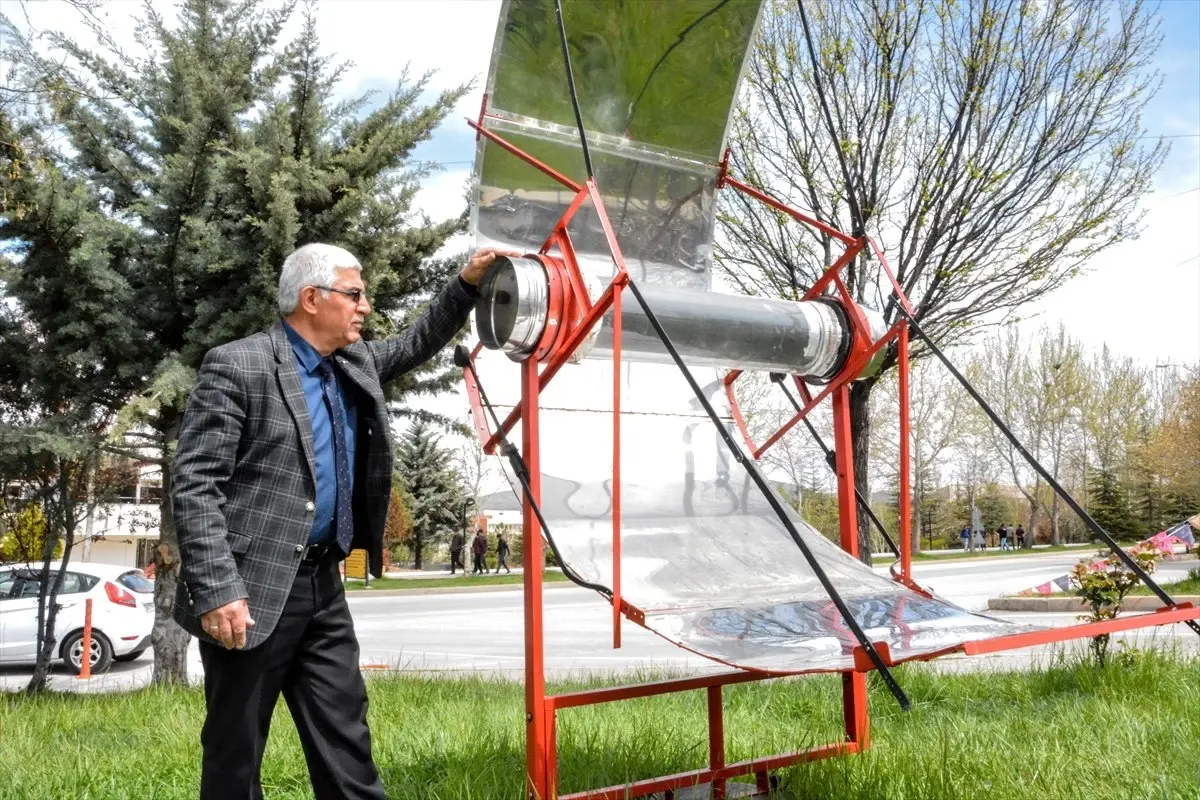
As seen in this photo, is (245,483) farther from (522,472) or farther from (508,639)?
(508,639)

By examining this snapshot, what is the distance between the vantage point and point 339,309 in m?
2.96

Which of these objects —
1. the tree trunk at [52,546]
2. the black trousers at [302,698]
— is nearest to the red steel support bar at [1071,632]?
the black trousers at [302,698]

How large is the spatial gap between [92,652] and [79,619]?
448mm

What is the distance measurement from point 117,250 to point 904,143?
22.0 feet

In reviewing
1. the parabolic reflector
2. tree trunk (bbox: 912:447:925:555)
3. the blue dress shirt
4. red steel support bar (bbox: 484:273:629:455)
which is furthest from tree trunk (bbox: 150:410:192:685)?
tree trunk (bbox: 912:447:925:555)

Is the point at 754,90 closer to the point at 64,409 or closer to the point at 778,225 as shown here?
the point at 778,225

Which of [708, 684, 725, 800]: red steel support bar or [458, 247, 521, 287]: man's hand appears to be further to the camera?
[708, 684, 725, 800]: red steel support bar

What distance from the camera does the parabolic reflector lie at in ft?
11.1

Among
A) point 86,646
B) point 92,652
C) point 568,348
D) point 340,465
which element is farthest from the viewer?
point 92,652

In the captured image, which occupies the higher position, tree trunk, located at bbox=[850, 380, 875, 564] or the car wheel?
tree trunk, located at bbox=[850, 380, 875, 564]

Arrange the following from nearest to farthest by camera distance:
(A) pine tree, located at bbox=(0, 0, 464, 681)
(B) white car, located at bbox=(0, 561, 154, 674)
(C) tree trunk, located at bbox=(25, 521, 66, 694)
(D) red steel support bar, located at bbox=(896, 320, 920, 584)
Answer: (D) red steel support bar, located at bbox=(896, 320, 920, 584) < (A) pine tree, located at bbox=(0, 0, 464, 681) < (C) tree trunk, located at bbox=(25, 521, 66, 694) < (B) white car, located at bbox=(0, 561, 154, 674)

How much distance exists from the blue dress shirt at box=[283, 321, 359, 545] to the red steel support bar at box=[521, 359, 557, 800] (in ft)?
1.73

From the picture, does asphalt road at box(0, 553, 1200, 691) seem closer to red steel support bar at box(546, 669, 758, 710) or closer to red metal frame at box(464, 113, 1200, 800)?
red metal frame at box(464, 113, 1200, 800)

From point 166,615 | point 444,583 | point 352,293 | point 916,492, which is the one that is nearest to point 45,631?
point 166,615
